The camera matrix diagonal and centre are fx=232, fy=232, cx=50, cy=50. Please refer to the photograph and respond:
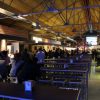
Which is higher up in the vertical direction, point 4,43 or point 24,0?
point 24,0

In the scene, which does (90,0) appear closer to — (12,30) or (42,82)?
(12,30)

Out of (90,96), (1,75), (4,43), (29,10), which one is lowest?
(90,96)

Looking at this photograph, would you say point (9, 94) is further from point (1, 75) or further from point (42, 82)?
point (1, 75)

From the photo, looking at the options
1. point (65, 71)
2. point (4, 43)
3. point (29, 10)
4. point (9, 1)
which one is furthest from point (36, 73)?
point (4, 43)

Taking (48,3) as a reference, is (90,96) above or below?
below

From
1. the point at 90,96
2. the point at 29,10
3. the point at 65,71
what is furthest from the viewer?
the point at 29,10

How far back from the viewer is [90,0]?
583 inches

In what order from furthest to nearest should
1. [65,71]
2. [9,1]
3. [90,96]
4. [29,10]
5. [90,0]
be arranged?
[90,0] → [29,10] → [9,1] → [90,96] → [65,71]

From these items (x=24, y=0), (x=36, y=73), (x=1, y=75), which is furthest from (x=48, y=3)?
(x=36, y=73)

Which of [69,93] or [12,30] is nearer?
[69,93]

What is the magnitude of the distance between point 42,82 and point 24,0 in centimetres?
826

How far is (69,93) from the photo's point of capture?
2.19 metres

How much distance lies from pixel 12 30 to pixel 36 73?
1072cm

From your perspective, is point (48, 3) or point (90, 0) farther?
point (90, 0)
